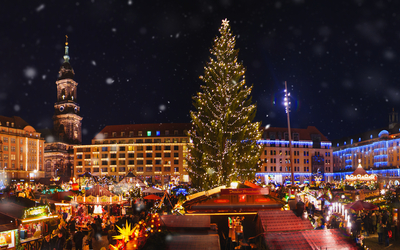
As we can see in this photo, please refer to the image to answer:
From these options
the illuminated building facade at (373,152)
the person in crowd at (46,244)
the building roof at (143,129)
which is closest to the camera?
the person in crowd at (46,244)

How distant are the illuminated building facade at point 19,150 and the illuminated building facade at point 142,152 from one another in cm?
1719

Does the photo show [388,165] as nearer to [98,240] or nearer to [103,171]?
[103,171]

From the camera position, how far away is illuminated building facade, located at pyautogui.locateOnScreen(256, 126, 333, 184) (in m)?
102

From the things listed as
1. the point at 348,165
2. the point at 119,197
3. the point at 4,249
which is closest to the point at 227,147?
the point at 119,197

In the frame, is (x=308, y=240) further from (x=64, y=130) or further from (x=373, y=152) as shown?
(x=64, y=130)

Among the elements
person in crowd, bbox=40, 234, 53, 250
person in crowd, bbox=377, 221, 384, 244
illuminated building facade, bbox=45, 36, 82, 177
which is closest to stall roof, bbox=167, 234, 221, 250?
person in crowd, bbox=40, 234, 53, 250

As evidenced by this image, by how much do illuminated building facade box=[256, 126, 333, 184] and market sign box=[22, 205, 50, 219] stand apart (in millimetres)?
Answer: 87547

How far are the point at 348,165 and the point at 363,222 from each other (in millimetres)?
114733

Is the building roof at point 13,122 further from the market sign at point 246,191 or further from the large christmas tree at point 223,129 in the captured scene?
the market sign at point 246,191

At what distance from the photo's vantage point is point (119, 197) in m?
25.7

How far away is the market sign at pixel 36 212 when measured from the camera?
14298mm

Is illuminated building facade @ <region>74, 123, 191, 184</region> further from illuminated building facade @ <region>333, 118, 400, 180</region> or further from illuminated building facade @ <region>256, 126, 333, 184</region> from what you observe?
illuminated building facade @ <region>333, 118, 400, 180</region>

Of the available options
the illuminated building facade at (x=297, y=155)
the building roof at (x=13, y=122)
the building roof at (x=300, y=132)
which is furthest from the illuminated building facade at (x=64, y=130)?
the illuminated building facade at (x=297, y=155)

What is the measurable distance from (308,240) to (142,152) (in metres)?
101
